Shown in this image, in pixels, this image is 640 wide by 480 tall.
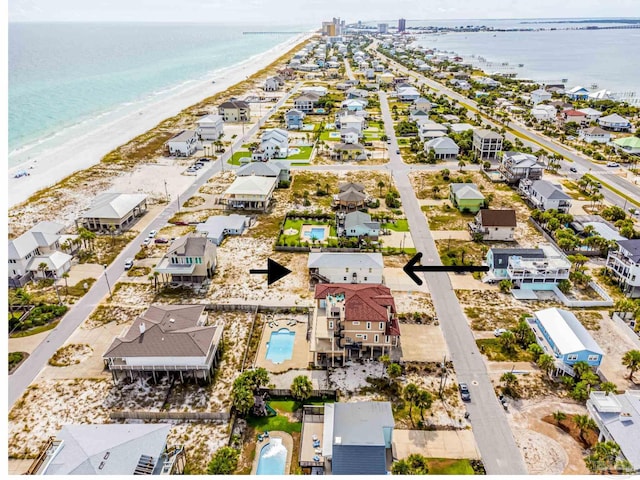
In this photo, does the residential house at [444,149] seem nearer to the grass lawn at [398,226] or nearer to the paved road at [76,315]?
the grass lawn at [398,226]

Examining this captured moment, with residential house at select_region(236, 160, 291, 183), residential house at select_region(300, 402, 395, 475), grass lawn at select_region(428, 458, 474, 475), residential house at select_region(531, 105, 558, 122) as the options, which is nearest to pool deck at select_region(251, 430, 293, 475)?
residential house at select_region(300, 402, 395, 475)

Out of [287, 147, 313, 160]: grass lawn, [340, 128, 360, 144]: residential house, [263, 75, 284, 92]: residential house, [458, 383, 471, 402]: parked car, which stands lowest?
[458, 383, 471, 402]: parked car

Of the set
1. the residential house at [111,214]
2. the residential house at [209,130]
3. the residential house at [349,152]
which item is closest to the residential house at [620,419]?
the residential house at [111,214]

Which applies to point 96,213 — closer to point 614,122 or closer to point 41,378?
point 41,378

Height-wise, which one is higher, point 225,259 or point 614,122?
point 614,122

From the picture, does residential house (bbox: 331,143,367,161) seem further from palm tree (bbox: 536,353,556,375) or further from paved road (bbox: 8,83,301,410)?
palm tree (bbox: 536,353,556,375)

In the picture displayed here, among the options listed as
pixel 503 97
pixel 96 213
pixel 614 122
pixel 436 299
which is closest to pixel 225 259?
pixel 96 213
